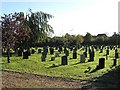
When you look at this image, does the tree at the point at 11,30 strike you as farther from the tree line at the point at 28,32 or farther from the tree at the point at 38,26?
the tree at the point at 38,26

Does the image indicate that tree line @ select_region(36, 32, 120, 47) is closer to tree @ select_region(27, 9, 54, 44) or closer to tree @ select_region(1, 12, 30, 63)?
tree @ select_region(27, 9, 54, 44)

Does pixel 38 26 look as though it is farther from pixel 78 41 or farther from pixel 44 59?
pixel 78 41

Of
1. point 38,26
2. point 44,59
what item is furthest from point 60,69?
point 38,26

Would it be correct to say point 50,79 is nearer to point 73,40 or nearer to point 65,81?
point 65,81

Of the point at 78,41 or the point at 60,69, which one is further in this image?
the point at 78,41

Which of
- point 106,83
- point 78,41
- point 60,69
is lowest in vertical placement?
point 106,83

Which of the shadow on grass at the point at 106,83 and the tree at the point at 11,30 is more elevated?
the tree at the point at 11,30

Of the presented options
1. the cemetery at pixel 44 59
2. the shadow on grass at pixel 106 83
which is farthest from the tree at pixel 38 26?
the shadow on grass at pixel 106 83

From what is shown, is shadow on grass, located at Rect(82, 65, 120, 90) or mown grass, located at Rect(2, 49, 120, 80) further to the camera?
mown grass, located at Rect(2, 49, 120, 80)

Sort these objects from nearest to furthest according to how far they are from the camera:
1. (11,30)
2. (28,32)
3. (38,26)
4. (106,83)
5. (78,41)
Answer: (106,83)
(11,30)
(28,32)
(38,26)
(78,41)

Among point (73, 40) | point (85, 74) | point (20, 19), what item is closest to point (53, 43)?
point (73, 40)

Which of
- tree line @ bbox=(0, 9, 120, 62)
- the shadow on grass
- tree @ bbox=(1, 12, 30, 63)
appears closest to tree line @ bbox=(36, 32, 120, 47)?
tree line @ bbox=(0, 9, 120, 62)

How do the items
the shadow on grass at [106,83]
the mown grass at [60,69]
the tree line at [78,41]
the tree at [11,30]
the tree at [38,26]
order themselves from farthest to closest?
the tree line at [78,41]
the tree at [38,26]
the tree at [11,30]
the mown grass at [60,69]
the shadow on grass at [106,83]

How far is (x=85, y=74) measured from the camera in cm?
1758
